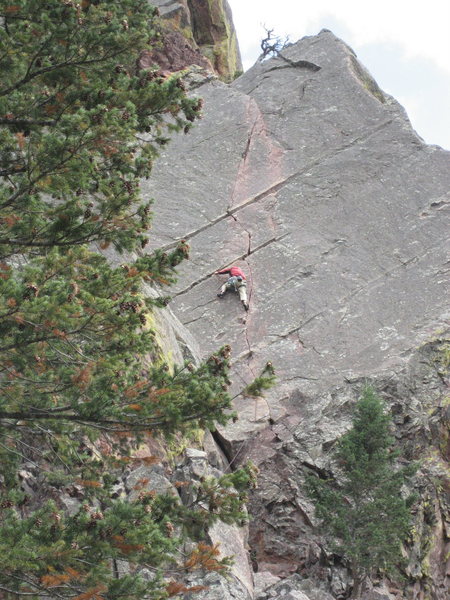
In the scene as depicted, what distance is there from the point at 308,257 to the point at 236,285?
2.52m

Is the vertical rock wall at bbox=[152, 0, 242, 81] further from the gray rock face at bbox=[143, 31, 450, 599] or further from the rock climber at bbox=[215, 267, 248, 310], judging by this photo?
the rock climber at bbox=[215, 267, 248, 310]

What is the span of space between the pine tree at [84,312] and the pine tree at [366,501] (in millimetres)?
7274

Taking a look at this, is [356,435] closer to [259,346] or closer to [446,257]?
[259,346]

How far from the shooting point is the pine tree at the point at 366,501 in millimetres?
15289

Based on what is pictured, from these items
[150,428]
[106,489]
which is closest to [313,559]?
[106,489]

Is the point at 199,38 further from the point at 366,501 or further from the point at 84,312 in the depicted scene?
the point at 84,312

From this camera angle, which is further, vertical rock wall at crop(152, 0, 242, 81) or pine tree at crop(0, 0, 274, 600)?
vertical rock wall at crop(152, 0, 242, 81)

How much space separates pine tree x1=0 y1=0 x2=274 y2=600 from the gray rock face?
8.72 m

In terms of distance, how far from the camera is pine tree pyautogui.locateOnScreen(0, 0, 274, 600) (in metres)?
7.58

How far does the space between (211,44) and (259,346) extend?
21.1 m

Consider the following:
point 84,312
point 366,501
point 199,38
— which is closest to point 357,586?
point 366,501

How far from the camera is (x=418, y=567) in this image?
1684 centimetres

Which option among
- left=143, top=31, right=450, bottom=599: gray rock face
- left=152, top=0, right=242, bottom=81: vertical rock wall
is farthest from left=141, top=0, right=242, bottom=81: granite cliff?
left=143, top=31, right=450, bottom=599: gray rock face

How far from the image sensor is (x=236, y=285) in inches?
907
